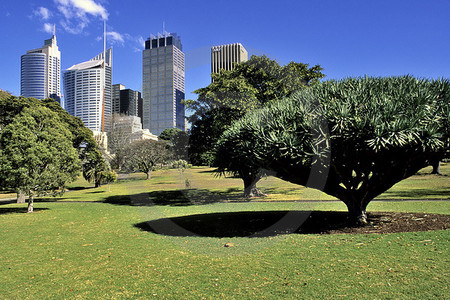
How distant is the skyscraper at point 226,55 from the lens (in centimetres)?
3538

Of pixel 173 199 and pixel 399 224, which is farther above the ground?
pixel 399 224

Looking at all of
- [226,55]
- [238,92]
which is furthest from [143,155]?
[238,92]

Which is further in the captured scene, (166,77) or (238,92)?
(166,77)

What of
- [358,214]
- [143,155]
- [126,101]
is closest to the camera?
[358,214]

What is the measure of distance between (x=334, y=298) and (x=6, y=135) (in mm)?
20200

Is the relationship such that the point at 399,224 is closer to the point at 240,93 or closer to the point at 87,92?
the point at 240,93

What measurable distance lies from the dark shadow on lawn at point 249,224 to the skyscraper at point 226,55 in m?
23.5

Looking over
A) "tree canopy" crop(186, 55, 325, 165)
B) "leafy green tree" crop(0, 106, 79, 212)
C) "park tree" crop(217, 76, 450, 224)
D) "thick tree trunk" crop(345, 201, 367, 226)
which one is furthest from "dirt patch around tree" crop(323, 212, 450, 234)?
"leafy green tree" crop(0, 106, 79, 212)

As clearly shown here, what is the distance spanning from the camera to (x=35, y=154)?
18.4 meters

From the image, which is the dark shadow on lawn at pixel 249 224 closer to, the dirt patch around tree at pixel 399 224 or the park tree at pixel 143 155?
the dirt patch around tree at pixel 399 224

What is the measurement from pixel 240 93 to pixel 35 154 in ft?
49.2

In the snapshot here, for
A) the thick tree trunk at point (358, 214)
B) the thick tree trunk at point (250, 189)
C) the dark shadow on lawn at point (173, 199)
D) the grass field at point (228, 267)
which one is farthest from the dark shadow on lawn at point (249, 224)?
the thick tree trunk at point (250, 189)

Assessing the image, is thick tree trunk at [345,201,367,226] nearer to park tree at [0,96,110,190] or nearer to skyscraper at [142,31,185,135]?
park tree at [0,96,110,190]

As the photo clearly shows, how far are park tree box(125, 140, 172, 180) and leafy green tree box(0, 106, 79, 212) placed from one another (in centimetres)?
3945
